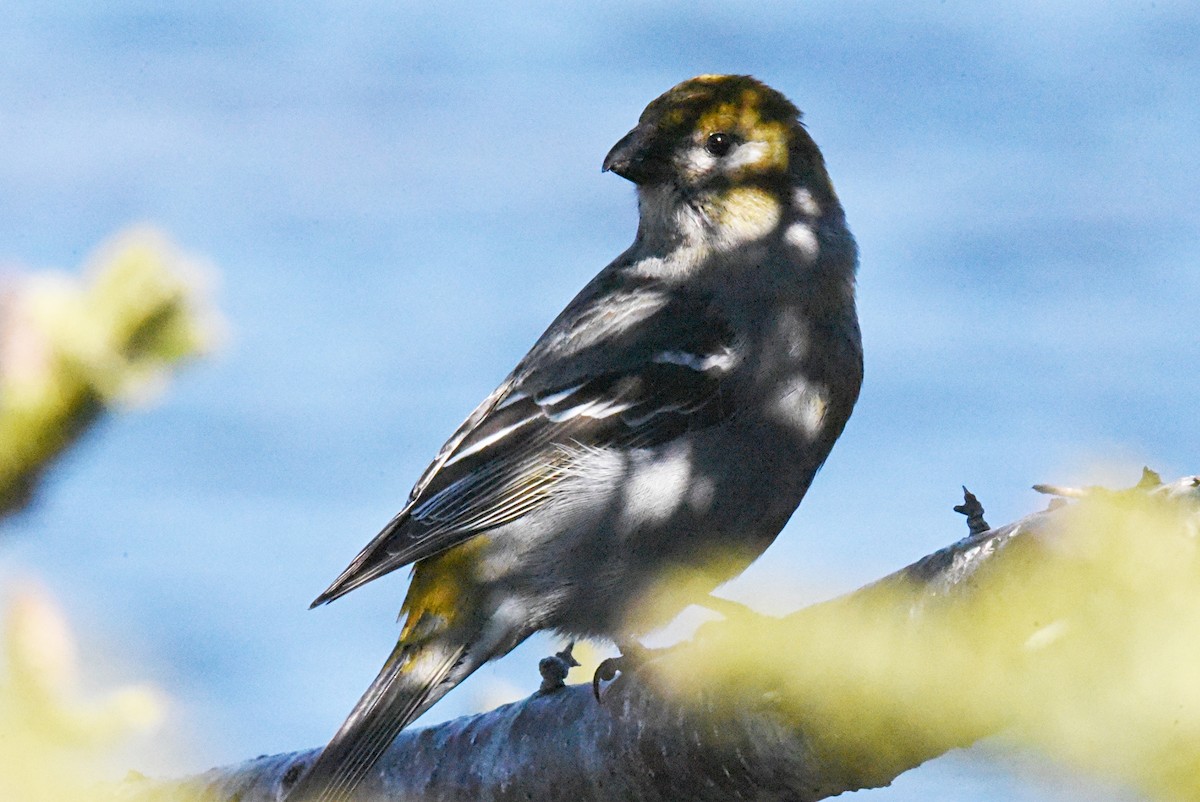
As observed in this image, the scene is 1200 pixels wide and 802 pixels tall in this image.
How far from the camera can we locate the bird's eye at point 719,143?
128 inches

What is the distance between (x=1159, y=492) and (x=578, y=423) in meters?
2.00

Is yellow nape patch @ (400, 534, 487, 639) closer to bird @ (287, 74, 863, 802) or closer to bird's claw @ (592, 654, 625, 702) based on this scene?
bird @ (287, 74, 863, 802)

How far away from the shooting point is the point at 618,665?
2322 mm

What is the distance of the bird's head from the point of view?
3203 mm

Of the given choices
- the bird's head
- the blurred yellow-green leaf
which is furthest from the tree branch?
the bird's head

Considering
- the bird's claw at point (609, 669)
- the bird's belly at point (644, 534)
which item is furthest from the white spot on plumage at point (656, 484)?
the bird's claw at point (609, 669)

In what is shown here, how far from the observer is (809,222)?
10.8 feet

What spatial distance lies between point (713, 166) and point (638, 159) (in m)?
0.20

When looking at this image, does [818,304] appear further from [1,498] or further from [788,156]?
[1,498]

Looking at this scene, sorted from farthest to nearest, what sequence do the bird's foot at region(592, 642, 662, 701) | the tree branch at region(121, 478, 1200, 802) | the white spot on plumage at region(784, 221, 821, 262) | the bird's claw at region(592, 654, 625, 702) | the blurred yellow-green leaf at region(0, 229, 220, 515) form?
the white spot on plumage at region(784, 221, 821, 262)
the bird's claw at region(592, 654, 625, 702)
the bird's foot at region(592, 642, 662, 701)
the blurred yellow-green leaf at region(0, 229, 220, 515)
the tree branch at region(121, 478, 1200, 802)

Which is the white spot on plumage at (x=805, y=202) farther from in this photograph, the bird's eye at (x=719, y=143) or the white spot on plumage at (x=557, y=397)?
the white spot on plumage at (x=557, y=397)

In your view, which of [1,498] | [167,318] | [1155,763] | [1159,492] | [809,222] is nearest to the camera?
[1155,763]

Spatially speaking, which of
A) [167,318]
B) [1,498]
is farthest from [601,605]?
[1,498]

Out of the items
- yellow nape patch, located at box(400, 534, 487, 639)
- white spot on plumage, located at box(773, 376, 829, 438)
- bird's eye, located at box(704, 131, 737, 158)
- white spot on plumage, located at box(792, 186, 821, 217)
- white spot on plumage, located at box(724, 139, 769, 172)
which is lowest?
yellow nape patch, located at box(400, 534, 487, 639)
